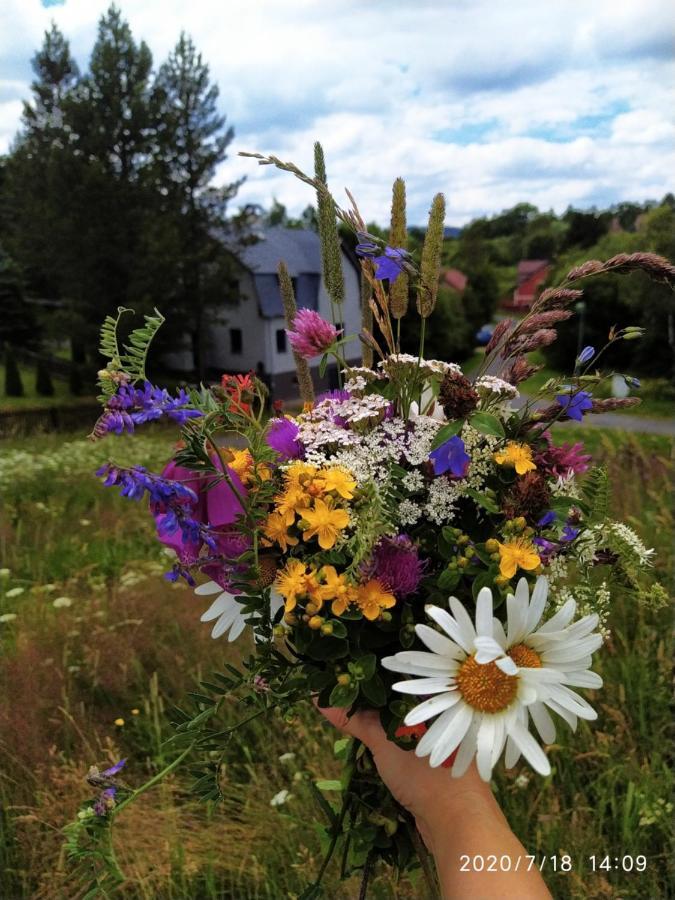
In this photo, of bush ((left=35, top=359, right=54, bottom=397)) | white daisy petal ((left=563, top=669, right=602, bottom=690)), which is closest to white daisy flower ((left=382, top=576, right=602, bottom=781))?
white daisy petal ((left=563, top=669, right=602, bottom=690))

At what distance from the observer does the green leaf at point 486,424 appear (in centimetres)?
105

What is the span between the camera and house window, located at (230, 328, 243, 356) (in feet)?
72.9

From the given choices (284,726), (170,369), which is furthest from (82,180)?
(284,726)

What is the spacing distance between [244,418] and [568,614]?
2.02ft

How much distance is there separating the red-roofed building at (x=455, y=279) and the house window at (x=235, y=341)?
6873 mm

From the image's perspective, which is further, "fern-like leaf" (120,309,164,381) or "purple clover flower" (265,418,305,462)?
"purple clover flower" (265,418,305,462)

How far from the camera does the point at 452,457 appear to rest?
1102 mm

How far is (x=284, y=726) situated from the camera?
9.26 ft

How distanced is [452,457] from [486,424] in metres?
0.08

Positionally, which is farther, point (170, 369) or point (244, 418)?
point (170, 369)

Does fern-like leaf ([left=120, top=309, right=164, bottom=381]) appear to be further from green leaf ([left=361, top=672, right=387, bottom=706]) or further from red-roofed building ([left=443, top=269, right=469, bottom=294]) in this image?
red-roofed building ([left=443, top=269, right=469, bottom=294])

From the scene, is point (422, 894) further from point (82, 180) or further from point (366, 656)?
point (82, 180)

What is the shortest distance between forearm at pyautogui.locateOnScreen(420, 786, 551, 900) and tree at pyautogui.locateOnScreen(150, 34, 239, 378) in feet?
60.7

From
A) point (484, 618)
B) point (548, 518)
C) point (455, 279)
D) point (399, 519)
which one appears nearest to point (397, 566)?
point (399, 519)
